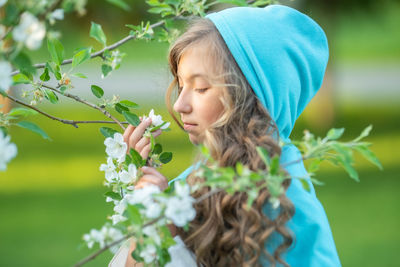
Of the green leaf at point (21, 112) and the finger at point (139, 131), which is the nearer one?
the green leaf at point (21, 112)

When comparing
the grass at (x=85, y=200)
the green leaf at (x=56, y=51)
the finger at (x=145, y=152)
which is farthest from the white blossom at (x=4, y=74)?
the grass at (x=85, y=200)

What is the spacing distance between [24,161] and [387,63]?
16.6 m

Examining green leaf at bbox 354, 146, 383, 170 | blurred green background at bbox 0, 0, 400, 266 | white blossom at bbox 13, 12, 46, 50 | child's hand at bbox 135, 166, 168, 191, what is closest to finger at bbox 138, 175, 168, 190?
child's hand at bbox 135, 166, 168, 191

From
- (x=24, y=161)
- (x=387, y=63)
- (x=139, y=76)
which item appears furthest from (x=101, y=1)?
(x=387, y=63)

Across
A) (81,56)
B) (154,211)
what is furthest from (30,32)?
(81,56)

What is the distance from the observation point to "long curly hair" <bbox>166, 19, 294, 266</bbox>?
1792 millimetres

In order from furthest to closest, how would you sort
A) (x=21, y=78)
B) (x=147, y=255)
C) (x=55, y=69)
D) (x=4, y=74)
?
(x=55, y=69), (x=21, y=78), (x=147, y=255), (x=4, y=74)

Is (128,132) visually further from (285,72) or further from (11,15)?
(11,15)

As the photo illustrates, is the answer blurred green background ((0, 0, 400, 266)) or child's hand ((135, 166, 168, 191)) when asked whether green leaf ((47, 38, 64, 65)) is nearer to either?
child's hand ((135, 166, 168, 191))

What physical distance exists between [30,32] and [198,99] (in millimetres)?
918

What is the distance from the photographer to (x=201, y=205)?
6.24 ft

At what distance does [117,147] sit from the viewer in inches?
69.5

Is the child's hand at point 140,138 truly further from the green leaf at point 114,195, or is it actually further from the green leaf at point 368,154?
the green leaf at point 368,154

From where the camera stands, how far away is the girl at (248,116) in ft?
6.01
